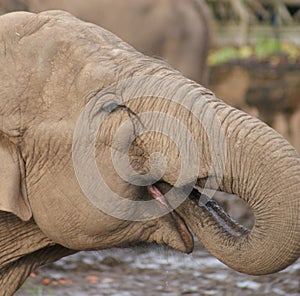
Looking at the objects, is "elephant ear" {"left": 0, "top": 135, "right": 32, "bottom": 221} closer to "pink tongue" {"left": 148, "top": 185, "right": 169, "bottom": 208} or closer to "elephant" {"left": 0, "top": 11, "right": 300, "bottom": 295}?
"elephant" {"left": 0, "top": 11, "right": 300, "bottom": 295}

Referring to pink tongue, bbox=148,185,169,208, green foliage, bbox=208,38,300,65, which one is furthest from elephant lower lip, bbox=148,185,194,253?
green foliage, bbox=208,38,300,65

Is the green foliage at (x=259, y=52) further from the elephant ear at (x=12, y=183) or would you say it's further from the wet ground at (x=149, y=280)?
the elephant ear at (x=12, y=183)

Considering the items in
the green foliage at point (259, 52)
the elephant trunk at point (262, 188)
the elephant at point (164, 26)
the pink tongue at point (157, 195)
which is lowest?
the green foliage at point (259, 52)

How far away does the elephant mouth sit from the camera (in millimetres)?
3086

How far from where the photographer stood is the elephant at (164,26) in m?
8.62

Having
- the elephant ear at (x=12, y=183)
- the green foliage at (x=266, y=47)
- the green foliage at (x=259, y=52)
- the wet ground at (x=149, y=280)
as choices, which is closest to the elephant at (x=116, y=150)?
the elephant ear at (x=12, y=183)

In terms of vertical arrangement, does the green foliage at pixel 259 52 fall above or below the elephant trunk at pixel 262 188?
below

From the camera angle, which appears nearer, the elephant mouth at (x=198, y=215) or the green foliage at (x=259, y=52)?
the elephant mouth at (x=198, y=215)

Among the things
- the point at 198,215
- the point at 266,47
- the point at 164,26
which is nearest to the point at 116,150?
the point at 198,215

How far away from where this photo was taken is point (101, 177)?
10.5 feet

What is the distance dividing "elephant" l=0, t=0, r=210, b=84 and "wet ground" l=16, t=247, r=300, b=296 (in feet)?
7.15

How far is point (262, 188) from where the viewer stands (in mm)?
2863

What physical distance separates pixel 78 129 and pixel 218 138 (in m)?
0.48

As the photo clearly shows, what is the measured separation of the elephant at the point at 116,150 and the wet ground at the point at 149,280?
268 cm
